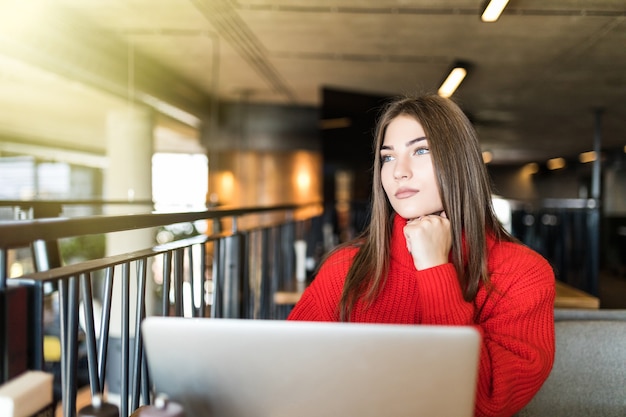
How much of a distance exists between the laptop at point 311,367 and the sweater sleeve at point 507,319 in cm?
39

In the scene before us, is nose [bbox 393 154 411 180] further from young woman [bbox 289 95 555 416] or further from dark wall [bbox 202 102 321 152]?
dark wall [bbox 202 102 321 152]

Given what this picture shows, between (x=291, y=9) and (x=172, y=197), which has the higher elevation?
(x=291, y=9)

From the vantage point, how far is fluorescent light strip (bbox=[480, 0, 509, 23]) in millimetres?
3625

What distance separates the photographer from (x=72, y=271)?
105cm

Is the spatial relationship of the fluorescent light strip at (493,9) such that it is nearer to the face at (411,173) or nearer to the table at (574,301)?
the table at (574,301)

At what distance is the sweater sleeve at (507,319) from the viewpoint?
40.7 inches

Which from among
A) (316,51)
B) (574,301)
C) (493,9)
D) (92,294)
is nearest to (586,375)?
(574,301)

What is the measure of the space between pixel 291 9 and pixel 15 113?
6.37 meters

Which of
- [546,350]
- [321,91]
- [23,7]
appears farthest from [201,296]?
[321,91]

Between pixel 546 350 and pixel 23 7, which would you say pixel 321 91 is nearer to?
pixel 23 7

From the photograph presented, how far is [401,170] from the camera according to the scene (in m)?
1.27

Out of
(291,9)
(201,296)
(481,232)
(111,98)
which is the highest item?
(291,9)

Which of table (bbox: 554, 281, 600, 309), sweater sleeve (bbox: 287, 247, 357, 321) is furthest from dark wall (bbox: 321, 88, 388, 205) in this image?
sweater sleeve (bbox: 287, 247, 357, 321)

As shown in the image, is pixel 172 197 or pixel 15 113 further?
pixel 172 197
